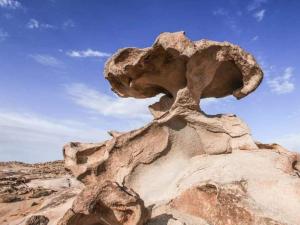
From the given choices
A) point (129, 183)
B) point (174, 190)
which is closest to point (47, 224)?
point (129, 183)

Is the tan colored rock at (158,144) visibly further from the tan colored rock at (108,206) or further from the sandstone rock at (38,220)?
the tan colored rock at (108,206)

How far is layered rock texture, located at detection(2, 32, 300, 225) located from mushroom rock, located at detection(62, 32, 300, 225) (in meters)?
0.02

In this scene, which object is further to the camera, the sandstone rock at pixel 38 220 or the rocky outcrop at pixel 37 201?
the rocky outcrop at pixel 37 201

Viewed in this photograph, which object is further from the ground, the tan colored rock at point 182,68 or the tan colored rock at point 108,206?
the tan colored rock at point 182,68

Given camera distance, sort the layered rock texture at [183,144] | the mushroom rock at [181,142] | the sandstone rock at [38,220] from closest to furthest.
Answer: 1. the layered rock texture at [183,144]
2. the mushroom rock at [181,142]
3. the sandstone rock at [38,220]

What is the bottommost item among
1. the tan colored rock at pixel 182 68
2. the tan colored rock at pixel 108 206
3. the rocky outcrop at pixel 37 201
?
→ the tan colored rock at pixel 108 206

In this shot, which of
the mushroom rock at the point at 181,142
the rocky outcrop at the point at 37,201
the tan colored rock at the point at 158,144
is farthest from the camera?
the rocky outcrop at the point at 37,201

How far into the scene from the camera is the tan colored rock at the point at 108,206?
4820 millimetres

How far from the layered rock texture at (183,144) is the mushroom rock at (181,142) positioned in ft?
0.05

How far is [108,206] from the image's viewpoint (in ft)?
16.0

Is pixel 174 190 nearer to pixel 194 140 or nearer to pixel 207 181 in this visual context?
pixel 207 181

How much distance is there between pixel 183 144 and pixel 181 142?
5 cm

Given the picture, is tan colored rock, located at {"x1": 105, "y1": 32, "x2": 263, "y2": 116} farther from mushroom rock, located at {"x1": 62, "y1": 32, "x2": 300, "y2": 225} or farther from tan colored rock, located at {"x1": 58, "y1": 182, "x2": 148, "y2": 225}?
tan colored rock, located at {"x1": 58, "y1": 182, "x2": 148, "y2": 225}

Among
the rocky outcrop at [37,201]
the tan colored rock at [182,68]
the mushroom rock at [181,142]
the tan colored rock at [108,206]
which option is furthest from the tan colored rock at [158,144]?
the tan colored rock at [108,206]
